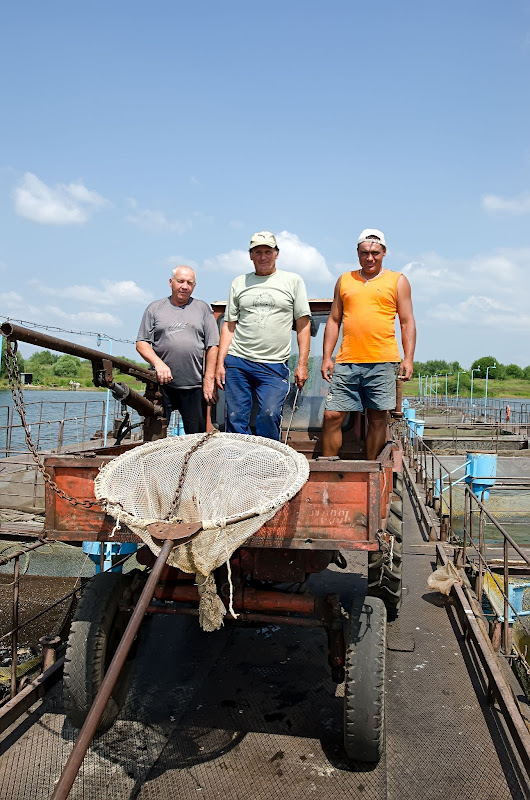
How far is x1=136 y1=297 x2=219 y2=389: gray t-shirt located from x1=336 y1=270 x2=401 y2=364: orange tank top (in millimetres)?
1177

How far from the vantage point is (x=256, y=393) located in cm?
462

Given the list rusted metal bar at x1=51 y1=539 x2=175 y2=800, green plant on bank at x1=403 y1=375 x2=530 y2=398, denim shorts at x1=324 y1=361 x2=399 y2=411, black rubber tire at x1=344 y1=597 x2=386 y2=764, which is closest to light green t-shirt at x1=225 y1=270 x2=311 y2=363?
denim shorts at x1=324 y1=361 x2=399 y2=411

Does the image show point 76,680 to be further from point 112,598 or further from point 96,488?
point 96,488

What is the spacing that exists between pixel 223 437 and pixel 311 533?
82cm

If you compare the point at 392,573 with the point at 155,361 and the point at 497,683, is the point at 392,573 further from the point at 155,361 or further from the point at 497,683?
the point at 155,361

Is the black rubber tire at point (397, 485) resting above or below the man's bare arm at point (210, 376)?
below

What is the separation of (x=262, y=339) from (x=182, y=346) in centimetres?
78

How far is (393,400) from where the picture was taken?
4578 millimetres

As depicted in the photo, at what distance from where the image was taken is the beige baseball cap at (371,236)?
4.62 m

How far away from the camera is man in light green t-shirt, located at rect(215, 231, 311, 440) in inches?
178

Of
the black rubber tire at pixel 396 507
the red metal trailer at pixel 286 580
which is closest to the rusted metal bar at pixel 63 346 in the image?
the red metal trailer at pixel 286 580

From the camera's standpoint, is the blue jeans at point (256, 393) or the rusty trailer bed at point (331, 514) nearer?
the rusty trailer bed at point (331, 514)

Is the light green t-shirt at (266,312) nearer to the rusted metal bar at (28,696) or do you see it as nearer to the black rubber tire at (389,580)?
the black rubber tire at (389,580)

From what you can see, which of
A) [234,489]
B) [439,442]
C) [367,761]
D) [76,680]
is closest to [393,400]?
[234,489]
